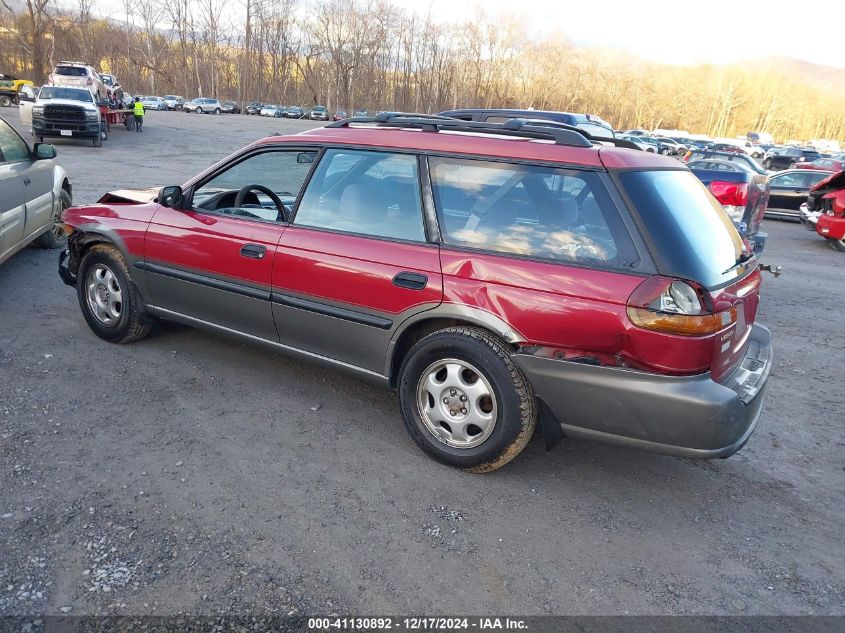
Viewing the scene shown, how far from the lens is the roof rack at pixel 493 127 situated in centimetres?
334

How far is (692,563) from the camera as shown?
2.85 meters

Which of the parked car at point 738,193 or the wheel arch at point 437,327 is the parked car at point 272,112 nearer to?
the parked car at point 738,193

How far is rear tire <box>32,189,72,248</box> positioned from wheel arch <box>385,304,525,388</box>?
19.4ft

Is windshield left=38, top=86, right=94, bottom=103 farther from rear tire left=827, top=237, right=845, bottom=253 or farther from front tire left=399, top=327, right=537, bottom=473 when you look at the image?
front tire left=399, top=327, right=537, bottom=473

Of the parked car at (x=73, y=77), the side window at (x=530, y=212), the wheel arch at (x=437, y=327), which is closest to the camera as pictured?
the side window at (x=530, y=212)

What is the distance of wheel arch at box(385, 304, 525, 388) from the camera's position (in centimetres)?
314

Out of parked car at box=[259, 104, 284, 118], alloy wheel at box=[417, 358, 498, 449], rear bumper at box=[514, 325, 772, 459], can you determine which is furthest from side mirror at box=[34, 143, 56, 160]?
parked car at box=[259, 104, 284, 118]

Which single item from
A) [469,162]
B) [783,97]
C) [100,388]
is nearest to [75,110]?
[100,388]

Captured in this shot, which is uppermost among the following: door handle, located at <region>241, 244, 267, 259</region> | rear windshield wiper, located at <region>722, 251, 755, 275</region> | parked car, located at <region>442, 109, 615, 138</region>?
parked car, located at <region>442, 109, 615, 138</region>

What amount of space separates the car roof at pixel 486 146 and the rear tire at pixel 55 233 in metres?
5.01

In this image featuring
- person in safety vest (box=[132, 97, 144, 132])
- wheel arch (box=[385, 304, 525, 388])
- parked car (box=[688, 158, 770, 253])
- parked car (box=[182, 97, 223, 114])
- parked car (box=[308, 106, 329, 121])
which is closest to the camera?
wheel arch (box=[385, 304, 525, 388])

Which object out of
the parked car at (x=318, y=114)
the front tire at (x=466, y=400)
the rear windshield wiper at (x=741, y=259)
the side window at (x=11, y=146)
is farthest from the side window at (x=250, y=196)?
the parked car at (x=318, y=114)

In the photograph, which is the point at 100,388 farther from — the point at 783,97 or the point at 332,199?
the point at 783,97

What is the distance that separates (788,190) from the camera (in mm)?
16344
